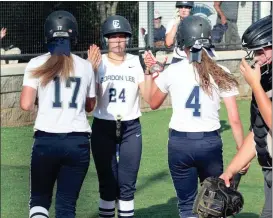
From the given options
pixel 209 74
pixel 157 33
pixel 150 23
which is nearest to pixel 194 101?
pixel 209 74

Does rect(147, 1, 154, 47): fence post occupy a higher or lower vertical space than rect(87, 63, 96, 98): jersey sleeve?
lower

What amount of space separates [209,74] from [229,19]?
37.3ft

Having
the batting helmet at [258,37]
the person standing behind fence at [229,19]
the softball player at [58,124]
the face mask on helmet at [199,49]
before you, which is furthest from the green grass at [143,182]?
the person standing behind fence at [229,19]

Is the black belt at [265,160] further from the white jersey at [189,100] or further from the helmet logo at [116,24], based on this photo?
the helmet logo at [116,24]

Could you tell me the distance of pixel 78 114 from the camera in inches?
243

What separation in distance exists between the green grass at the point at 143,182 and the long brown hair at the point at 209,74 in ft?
7.31

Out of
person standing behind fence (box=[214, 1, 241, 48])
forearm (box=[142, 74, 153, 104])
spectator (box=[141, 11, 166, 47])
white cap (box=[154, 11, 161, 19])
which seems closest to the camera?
forearm (box=[142, 74, 153, 104])

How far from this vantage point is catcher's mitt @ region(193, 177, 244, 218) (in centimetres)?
560

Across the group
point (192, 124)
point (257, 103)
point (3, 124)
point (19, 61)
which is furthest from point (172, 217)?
point (19, 61)

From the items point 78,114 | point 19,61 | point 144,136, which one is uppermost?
point 78,114

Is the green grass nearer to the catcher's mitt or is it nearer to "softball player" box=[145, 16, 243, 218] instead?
"softball player" box=[145, 16, 243, 218]

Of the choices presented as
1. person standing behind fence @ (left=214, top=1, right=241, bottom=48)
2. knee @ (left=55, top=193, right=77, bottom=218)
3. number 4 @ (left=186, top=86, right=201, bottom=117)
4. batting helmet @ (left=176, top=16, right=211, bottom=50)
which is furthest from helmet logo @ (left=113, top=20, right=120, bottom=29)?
person standing behind fence @ (left=214, top=1, right=241, bottom=48)

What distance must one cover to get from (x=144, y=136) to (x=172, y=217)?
5039 millimetres

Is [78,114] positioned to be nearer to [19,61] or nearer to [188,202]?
[188,202]
